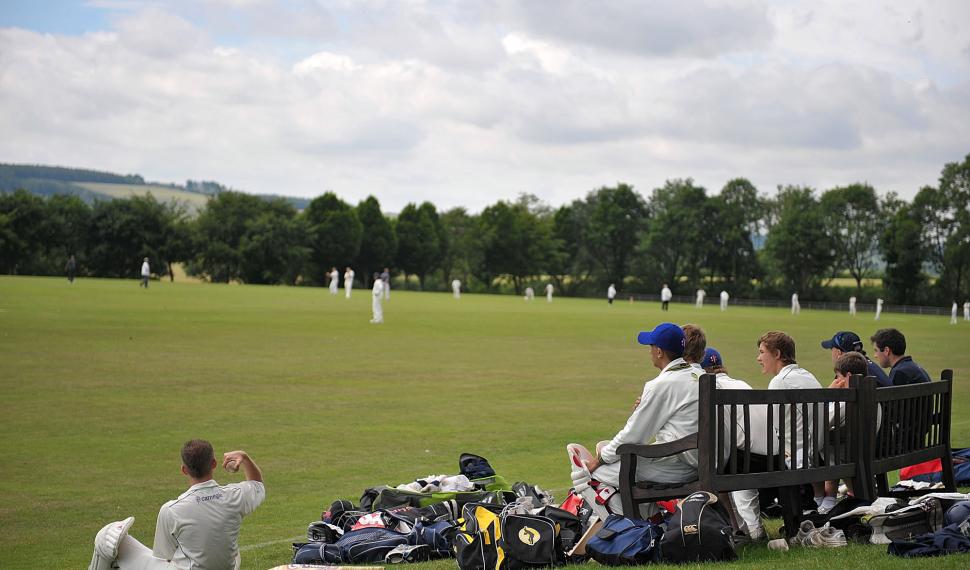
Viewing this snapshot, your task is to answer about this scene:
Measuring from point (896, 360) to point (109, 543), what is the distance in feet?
25.1

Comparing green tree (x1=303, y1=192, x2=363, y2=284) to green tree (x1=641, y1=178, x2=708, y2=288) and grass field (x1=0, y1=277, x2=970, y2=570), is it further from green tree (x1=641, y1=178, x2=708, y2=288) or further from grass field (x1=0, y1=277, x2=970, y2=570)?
grass field (x1=0, y1=277, x2=970, y2=570)

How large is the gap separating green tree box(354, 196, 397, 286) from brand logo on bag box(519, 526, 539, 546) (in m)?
122

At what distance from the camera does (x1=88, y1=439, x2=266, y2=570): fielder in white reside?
6.50 m

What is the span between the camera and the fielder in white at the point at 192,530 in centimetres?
650

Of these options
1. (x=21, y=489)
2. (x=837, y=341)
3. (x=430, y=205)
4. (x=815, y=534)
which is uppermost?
(x=430, y=205)

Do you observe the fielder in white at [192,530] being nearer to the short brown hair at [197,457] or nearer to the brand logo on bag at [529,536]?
the short brown hair at [197,457]

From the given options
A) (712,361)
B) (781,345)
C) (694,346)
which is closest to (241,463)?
(694,346)

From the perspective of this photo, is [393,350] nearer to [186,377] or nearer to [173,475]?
[186,377]

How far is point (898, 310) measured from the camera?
344ft

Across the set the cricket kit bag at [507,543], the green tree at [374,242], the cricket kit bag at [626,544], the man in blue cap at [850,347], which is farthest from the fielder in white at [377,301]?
the green tree at [374,242]

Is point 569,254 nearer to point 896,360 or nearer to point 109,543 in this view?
point 896,360

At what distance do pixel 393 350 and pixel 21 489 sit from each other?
64.2 feet

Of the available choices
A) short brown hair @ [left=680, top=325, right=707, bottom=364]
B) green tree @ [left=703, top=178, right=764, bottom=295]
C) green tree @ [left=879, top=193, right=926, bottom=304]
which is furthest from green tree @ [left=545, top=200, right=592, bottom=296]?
short brown hair @ [left=680, top=325, right=707, bottom=364]

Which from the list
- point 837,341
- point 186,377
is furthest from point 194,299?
point 837,341
